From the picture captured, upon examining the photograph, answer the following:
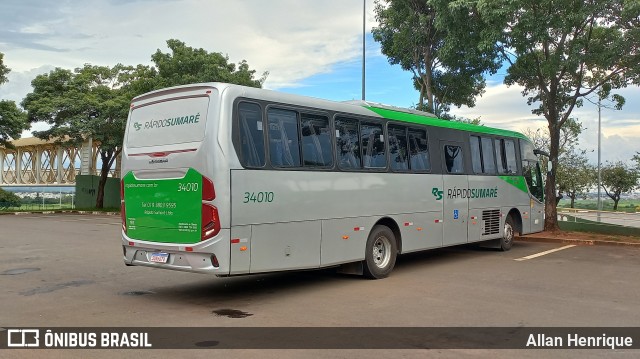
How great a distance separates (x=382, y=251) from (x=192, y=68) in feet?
73.7

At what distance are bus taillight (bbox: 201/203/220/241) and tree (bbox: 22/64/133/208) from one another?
26381mm

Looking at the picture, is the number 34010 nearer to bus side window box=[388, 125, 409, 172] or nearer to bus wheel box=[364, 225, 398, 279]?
bus wheel box=[364, 225, 398, 279]

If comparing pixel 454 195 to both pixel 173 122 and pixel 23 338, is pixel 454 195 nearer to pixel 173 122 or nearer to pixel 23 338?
pixel 173 122

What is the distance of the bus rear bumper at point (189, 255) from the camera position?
7.44 meters

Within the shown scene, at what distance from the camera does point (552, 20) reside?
15.1 meters

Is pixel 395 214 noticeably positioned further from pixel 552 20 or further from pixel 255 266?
pixel 552 20

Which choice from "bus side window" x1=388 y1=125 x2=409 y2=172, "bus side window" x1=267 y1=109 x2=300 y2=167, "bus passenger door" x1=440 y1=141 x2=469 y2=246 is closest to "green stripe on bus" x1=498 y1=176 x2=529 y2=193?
"bus passenger door" x1=440 y1=141 x2=469 y2=246

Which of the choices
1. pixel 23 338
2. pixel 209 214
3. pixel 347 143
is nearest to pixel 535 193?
pixel 347 143

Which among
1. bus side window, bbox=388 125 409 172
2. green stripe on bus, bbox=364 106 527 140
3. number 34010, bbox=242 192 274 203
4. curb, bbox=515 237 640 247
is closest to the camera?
number 34010, bbox=242 192 274 203

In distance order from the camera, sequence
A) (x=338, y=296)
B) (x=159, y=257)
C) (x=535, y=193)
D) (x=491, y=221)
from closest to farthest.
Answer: (x=159, y=257) < (x=338, y=296) < (x=491, y=221) < (x=535, y=193)

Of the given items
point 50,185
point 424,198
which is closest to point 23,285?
point 424,198

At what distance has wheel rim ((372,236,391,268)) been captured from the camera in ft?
33.4

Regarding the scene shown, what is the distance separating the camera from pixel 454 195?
12.2 metres

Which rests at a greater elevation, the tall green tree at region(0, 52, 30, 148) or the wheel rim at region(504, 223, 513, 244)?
the tall green tree at region(0, 52, 30, 148)
